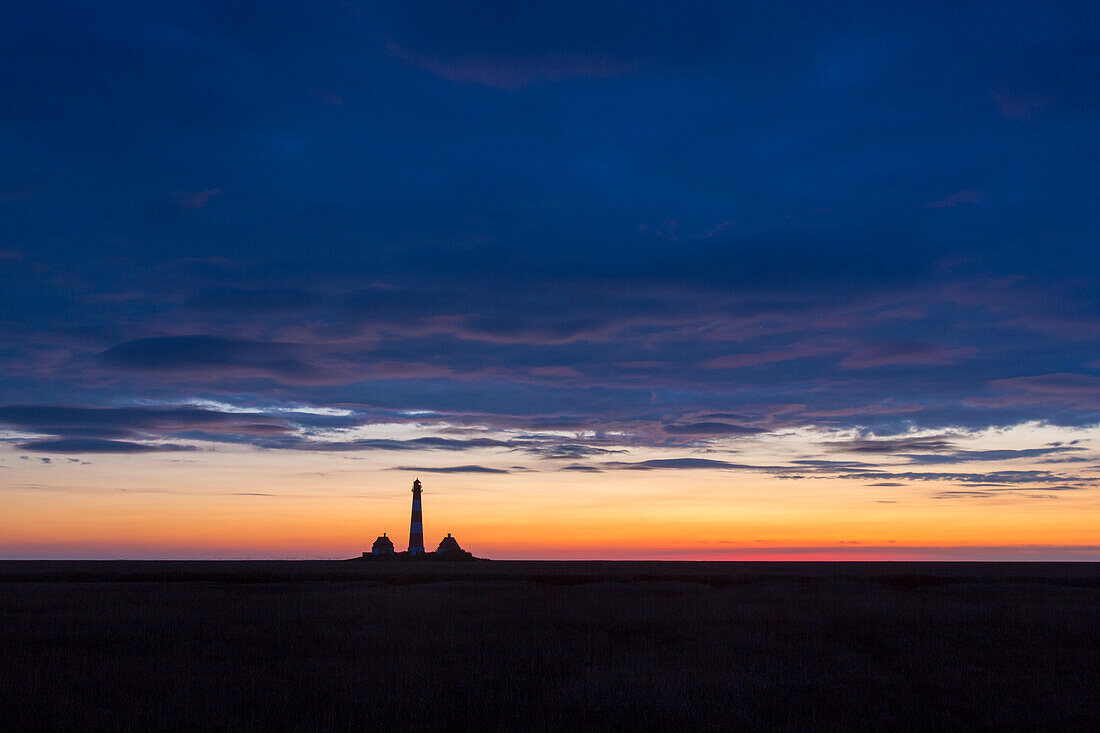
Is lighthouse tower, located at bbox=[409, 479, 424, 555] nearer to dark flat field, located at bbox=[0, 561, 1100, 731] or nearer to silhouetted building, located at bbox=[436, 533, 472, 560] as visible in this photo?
silhouetted building, located at bbox=[436, 533, 472, 560]

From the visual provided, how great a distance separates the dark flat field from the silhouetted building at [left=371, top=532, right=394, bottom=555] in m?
51.4

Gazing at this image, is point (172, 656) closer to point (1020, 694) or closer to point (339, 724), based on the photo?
point (339, 724)

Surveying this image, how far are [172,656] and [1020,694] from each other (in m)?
18.0

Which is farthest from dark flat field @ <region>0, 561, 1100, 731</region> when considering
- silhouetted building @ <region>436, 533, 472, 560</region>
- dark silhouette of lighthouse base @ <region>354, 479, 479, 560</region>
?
silhouetted building @ <region>436, 533, 472, 560</region>

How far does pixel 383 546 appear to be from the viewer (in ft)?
280

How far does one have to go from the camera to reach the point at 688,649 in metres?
20.8

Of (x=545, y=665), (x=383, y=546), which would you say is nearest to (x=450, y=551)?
(x=383, y=546)

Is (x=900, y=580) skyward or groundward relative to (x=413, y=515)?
groundward

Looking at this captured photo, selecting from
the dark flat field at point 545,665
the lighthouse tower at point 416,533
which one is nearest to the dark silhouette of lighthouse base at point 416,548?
the lighthouse tower at point 416,533

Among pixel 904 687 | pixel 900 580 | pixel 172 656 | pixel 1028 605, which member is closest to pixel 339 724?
pixel 172 656

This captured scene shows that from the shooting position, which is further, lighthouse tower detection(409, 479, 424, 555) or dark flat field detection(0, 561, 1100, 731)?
lighthouse tower detection(409, 479, 424, 555)

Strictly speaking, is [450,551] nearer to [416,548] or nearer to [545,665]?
[416,548]

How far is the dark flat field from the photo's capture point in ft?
42.9

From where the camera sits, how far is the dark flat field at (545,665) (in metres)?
13.1
